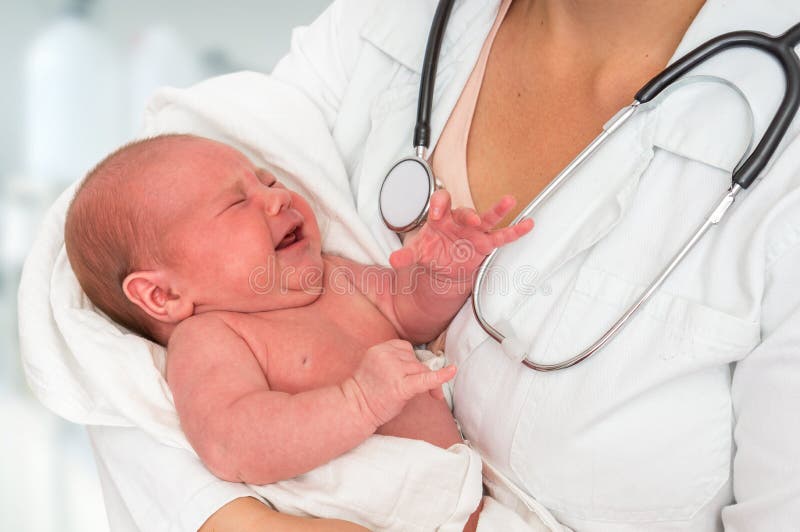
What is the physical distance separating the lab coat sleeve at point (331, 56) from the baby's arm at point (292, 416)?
0.49 m

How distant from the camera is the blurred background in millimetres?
1711

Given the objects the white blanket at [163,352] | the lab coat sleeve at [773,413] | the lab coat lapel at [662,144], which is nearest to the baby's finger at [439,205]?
the lab coat lapel at [662,144]

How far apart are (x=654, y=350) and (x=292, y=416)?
1.37 ft

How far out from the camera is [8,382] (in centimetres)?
162

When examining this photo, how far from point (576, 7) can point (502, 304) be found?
16.0 inches

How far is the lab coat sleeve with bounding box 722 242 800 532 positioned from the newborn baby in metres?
0.27

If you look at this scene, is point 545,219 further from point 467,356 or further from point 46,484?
point 46,484

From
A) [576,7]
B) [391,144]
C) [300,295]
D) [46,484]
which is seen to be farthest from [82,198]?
[46,484]

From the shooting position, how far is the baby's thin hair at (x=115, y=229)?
3.07 feet

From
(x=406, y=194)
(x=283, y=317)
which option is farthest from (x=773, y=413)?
(x=283, y=317)

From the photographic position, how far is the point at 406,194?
3.08 ft

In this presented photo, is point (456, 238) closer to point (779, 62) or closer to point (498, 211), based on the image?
point (498, 211)

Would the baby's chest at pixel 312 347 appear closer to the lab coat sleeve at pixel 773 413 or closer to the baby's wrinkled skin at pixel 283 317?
the baby's wrinkled skin at pixel 283 317

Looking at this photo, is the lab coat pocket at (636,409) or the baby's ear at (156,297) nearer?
the lab coat pocket at (636,409)
